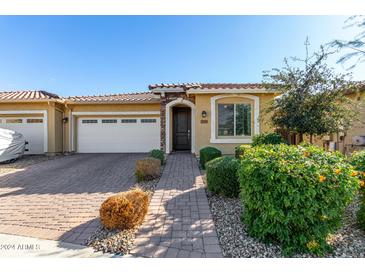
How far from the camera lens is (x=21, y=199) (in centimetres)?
483

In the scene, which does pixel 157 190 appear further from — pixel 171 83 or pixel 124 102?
pixel 124 102

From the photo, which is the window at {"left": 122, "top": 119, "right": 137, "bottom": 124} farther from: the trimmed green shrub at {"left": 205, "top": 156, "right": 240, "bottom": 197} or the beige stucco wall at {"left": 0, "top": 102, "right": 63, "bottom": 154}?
the trimmed green shrub at {"left": 205, "top": 156, "right": 240, "bottom": 197}

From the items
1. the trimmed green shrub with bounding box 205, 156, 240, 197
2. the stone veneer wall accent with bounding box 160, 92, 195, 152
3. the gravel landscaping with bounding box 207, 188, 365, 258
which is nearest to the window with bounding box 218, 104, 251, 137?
the stone veneer wall accent with bounding box 160, 92, 195, 152

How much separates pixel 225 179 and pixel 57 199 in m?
4.02

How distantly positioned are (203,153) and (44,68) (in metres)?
12.3

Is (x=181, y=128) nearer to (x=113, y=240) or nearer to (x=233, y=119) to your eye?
(x=233, y=119)

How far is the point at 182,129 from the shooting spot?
40.8ft

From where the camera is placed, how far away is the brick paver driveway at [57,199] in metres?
3.36

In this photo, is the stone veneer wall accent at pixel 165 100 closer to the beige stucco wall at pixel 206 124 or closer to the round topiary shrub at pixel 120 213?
the beige stucco wall at pixel 206 124

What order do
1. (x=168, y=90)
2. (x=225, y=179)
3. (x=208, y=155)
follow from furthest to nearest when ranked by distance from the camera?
(x=168, y=90) < (x=208, y=155) < (x=225, y=179)

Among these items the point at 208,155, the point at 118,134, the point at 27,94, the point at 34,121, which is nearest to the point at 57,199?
the point at 208,155

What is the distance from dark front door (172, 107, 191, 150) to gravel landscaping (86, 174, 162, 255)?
30.4ft

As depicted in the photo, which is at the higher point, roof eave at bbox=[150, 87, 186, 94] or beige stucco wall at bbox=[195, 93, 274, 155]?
roof eave at bbox=[150, 87, 186, 94]

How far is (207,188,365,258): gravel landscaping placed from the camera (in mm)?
2578
